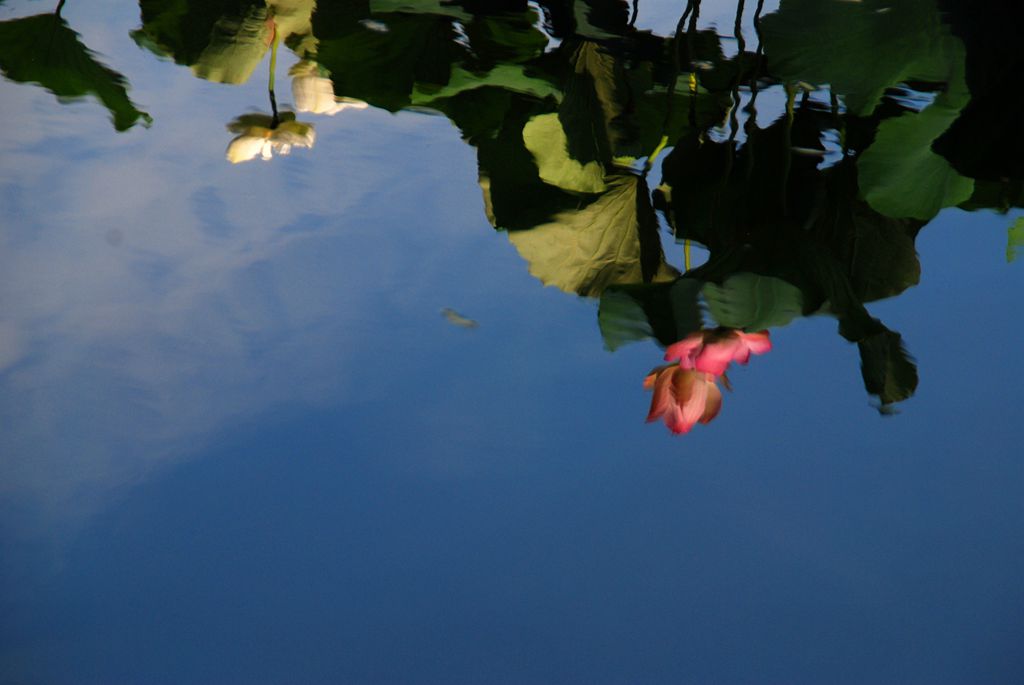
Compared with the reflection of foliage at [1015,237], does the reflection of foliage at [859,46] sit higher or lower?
higher

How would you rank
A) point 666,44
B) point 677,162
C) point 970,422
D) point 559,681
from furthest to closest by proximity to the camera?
point 666,44 → point 677,162 → point 970,422 → point 559,681

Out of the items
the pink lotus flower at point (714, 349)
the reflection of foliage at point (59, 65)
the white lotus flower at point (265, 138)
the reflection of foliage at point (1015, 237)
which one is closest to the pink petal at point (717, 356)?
the pink lotus flower at point (714, 349)

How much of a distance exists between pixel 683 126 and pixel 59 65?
0.54 meters

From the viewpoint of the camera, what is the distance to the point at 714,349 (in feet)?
1.64

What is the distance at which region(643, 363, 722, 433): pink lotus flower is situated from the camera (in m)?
0.48

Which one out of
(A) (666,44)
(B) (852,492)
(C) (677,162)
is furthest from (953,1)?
(B) (852,492)

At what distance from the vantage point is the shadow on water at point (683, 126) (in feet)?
1.81

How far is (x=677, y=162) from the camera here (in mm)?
657

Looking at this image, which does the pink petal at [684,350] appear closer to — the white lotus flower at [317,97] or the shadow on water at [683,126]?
the shadow on water at [683,126]

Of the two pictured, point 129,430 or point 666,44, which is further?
point 666,44

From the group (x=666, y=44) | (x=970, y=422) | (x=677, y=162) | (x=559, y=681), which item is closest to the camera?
(x=559, y=681)

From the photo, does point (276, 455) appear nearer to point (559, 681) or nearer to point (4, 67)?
point (559, 681)

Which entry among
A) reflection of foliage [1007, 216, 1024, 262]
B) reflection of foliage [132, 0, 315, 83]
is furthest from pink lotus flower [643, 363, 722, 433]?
reflection of foliage [132, 0, 315, 83]

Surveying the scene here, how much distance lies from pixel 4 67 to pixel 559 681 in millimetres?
733
